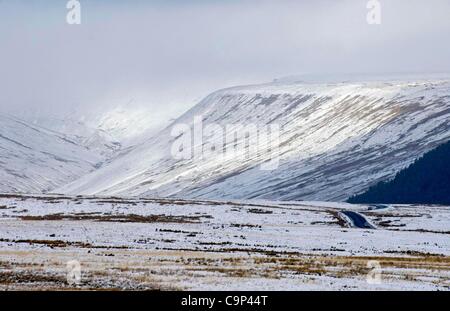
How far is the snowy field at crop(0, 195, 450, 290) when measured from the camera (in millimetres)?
54344

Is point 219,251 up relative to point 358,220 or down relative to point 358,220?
down

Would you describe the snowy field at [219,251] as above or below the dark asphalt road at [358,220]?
below

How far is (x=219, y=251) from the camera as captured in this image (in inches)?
3123

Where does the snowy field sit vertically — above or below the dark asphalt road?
below

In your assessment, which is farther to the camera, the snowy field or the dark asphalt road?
the dark asphalt road

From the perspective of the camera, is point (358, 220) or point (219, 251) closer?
point (219, 251)

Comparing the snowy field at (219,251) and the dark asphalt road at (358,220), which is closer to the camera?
the snowy field at (219,251)

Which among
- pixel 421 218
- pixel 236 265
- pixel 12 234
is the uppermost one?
pixel 421 218

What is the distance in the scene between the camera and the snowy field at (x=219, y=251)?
2140 inches
